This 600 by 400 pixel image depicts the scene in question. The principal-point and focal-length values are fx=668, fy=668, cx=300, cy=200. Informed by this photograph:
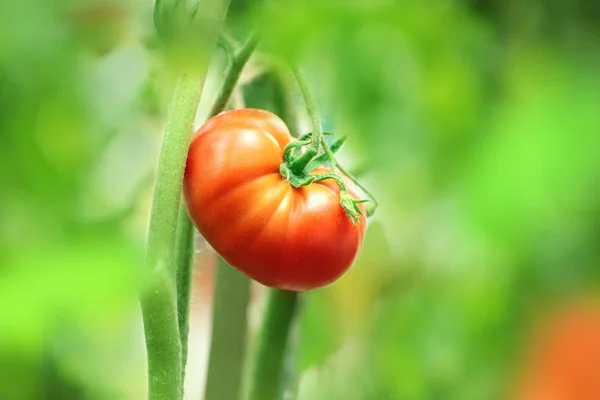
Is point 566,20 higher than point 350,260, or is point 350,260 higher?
point 350,260

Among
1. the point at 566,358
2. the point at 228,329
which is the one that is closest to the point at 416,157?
the point at 566,358

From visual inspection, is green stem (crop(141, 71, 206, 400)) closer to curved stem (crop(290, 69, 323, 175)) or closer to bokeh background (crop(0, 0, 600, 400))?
curved stem (crop(290, 69, 323, 175))

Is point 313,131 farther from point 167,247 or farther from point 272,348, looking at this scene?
point 272,348

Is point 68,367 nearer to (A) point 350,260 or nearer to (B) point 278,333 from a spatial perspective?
(A) point 350,260

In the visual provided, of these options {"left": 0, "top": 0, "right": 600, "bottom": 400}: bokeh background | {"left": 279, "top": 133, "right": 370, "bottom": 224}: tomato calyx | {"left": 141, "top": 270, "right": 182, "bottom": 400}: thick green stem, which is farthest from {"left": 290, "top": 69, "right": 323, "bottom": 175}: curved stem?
{"left": 0, "top": 0, "right": 600, "bottom": 400}: bokeh background

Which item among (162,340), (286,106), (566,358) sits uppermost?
(286,106)

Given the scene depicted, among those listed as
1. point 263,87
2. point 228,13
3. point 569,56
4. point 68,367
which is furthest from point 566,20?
point 263,87
